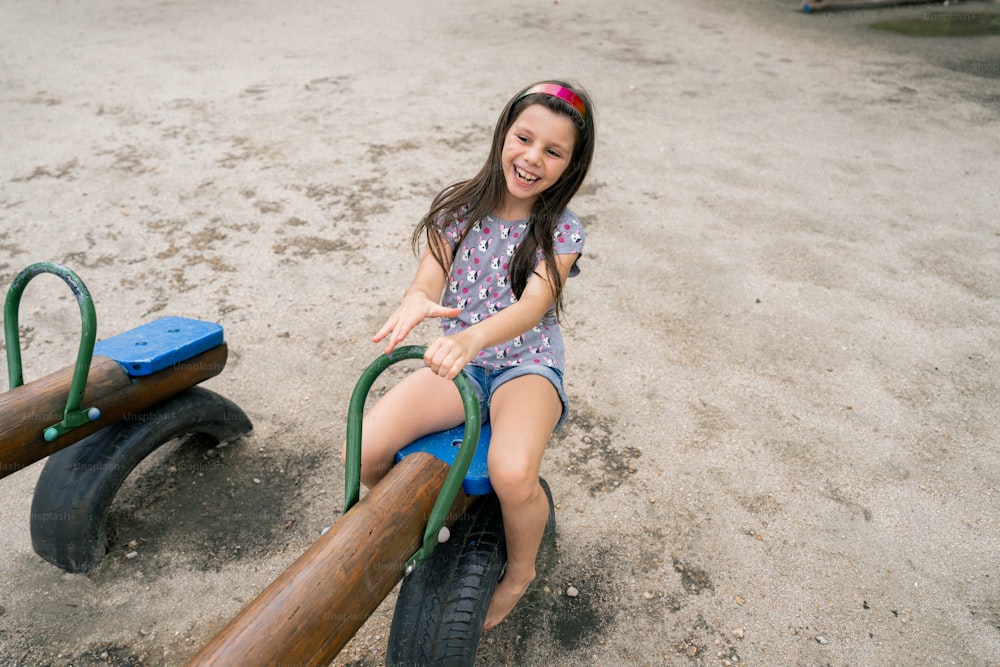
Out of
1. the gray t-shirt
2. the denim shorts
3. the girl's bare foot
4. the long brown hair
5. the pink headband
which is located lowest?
the girl's bare foot

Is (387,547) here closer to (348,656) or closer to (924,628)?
(348,656)

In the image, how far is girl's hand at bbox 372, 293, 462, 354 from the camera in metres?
1.25

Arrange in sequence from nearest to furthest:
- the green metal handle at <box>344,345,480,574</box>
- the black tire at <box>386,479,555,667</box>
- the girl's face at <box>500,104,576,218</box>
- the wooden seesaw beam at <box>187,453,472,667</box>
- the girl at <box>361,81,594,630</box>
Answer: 1. the wooden seesaw beam at <box>187,453,472,667</box>
2. the green metal handle at <box>344,345,480,574</box>
3. the black tire at <box>386,479,555,667</box>
4. the girl at <box>361,81,594,630</box>
5. the girl's face at <box>500,104,576,218</box>

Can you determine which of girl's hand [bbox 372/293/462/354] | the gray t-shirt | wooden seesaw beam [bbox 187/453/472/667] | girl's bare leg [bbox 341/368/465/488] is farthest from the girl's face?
wooden seesaw beam [bbox 187/453/472/667]

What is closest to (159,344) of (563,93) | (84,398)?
(84,398)

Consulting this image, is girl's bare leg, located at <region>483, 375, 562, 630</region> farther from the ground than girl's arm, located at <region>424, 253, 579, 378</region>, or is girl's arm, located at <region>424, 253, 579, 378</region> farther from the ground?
girl's arm, located at <region>424, 253, 579, 378</region>

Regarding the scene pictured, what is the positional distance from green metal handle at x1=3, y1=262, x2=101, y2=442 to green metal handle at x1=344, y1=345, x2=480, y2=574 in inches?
24.0

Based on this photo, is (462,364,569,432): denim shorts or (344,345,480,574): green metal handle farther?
(462,364,569,432): denim shorts

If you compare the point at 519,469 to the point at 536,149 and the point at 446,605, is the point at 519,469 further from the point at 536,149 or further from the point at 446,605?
the point at 536,149

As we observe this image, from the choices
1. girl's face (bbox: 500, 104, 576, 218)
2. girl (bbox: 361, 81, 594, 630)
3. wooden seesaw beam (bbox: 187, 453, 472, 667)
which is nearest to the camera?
wooden seesaw beam (bbox: 187, 453, 472, 667)

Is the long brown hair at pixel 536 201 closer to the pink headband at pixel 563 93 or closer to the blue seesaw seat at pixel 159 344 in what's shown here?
the pink headband at pixel 563 93

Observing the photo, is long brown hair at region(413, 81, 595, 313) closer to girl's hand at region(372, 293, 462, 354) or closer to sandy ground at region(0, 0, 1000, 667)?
girl's hand at region(372, 293, 462, 354)

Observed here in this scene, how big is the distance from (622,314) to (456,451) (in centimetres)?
137

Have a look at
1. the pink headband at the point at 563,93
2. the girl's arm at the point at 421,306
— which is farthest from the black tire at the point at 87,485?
the pink headband at the point at 563,93
